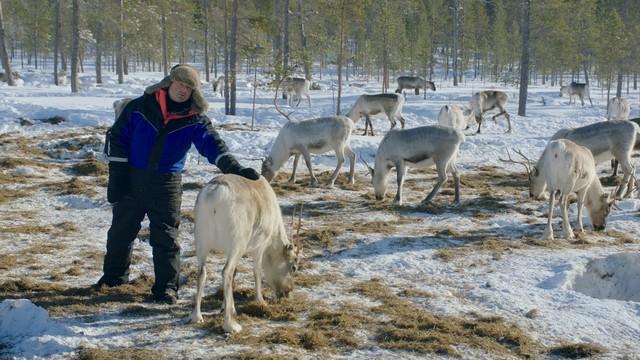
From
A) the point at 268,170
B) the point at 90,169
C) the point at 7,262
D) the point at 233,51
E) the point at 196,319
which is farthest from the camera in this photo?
the point at 233,51

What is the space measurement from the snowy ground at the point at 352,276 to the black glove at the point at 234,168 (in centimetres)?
120

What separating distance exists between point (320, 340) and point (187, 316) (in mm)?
1211

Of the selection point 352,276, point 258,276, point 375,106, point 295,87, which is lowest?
point 352,276

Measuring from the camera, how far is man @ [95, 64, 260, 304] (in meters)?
5.22

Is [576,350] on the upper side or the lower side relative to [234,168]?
lower

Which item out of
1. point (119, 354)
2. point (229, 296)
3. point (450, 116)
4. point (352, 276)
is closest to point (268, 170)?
point (352, 276)

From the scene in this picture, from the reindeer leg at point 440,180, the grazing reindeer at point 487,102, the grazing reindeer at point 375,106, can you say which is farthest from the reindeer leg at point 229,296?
the grazing reindeer at point 487,102

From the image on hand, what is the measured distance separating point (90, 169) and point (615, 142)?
9781mm

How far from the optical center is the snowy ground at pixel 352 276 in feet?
15.5

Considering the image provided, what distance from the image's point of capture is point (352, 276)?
22.0 ft

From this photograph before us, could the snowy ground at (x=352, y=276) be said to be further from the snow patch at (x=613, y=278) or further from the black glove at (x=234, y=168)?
the black glove at (x=234, y=168)

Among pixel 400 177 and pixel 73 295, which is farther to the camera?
pixel 400 177

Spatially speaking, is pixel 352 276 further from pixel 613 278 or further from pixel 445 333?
pixel 613 278

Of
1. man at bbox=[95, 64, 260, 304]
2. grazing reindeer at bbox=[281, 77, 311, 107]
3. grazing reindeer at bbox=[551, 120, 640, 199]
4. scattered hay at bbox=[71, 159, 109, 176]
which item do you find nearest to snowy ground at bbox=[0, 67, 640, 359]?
scattered hay at bbox=[71, 159, 109, 176]
